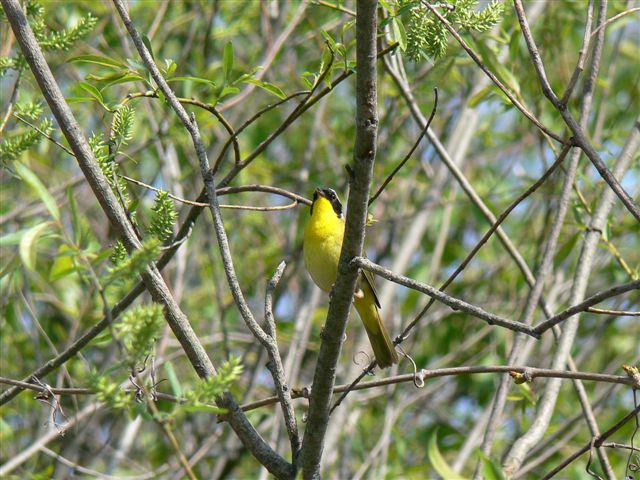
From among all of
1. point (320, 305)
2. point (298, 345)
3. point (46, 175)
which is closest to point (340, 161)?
point (320, 305)

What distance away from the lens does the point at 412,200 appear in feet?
20.4

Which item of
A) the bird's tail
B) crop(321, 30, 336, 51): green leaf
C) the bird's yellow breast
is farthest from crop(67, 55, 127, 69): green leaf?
the bird's tail

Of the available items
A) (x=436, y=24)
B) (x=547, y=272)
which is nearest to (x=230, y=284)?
(x=436, y=24)

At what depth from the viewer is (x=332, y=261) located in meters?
3.84

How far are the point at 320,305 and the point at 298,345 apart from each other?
1771 millimetres

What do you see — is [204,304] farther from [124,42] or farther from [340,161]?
[124,42]

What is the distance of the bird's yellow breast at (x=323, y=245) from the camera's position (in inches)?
152

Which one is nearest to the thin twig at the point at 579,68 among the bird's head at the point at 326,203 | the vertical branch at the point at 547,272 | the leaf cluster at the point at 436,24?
the leaf cluster at the point at 436,24

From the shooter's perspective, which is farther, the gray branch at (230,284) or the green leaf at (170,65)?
the green leaf at (170,65)

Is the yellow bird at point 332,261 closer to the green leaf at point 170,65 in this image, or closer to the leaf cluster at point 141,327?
the green leaf at point 170,65

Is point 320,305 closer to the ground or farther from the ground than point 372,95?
farther from the ground

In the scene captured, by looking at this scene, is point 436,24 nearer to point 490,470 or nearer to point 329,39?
point 329,39

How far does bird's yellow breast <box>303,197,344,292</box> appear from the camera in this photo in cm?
385

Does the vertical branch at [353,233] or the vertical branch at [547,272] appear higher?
the vertical branch at [547,272]
